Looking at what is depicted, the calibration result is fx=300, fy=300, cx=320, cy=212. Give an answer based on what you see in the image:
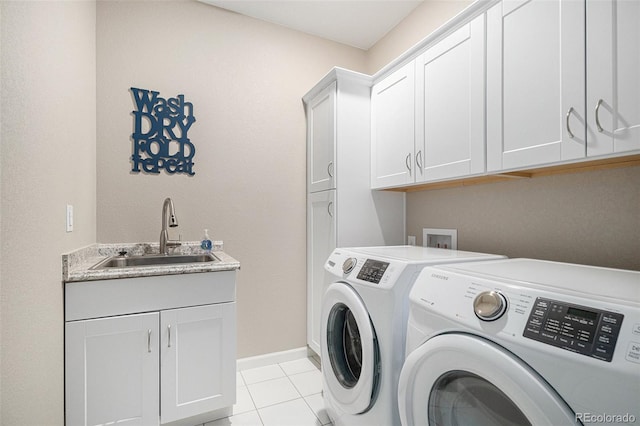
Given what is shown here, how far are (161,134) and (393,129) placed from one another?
5.21ft

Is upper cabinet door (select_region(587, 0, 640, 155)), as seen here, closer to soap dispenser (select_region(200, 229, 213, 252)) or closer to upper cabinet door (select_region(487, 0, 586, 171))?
upper cabinet door (select_region(487, 0, 586, 171))

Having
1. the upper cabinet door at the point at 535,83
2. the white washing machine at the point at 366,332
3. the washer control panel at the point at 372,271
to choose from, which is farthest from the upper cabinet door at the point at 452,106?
the washer control panel at the point at 372,271

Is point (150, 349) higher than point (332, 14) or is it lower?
lower

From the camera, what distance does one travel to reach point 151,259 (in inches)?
76.0

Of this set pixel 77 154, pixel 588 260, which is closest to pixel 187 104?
pixel 77 154

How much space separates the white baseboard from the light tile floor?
3cm

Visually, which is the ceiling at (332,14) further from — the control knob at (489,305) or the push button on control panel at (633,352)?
the push button on control panel at (633,352)

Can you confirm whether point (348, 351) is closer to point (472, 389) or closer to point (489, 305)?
point (472, 389)

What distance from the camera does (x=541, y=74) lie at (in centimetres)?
120

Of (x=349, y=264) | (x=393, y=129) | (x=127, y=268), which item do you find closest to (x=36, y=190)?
(x=127, y=268)

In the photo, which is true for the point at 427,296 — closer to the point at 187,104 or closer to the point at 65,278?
the point at 65,278

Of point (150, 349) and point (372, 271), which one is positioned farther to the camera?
point (150, 349)

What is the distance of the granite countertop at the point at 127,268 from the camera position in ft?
4.58

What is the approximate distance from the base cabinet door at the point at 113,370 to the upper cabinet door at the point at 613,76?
203 centimetres
